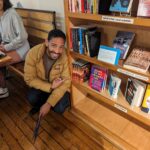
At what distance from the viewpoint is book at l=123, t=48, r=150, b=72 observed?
3.76 ft

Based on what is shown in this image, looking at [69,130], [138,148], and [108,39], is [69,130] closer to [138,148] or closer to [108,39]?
[138,148]

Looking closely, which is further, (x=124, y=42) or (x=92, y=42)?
(x=92, y=42)

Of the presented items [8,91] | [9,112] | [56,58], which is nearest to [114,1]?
[56,58]

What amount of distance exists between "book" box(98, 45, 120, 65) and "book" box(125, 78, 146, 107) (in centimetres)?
22

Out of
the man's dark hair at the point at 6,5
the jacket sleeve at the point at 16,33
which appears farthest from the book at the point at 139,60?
the man's dark hair at the point at 6,5

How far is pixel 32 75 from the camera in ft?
5.49

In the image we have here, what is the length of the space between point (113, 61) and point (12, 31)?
4.67 ft

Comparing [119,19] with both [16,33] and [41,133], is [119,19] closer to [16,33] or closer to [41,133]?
[41,133]

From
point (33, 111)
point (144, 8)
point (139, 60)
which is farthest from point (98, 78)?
point (33, 111)

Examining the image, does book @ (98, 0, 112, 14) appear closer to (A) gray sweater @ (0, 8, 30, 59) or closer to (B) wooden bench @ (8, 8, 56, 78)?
(B) wooden bench @ (8, 8, 56, 78)

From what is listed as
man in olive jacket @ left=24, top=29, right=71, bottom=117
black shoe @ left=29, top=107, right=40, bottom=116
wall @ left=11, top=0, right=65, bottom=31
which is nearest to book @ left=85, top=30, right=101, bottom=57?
man in olive jacket @ left=24, top=29, right=71, bottom=117

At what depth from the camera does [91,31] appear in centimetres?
147

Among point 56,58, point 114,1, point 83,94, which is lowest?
point 83,94

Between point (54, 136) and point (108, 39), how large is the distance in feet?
3.42
